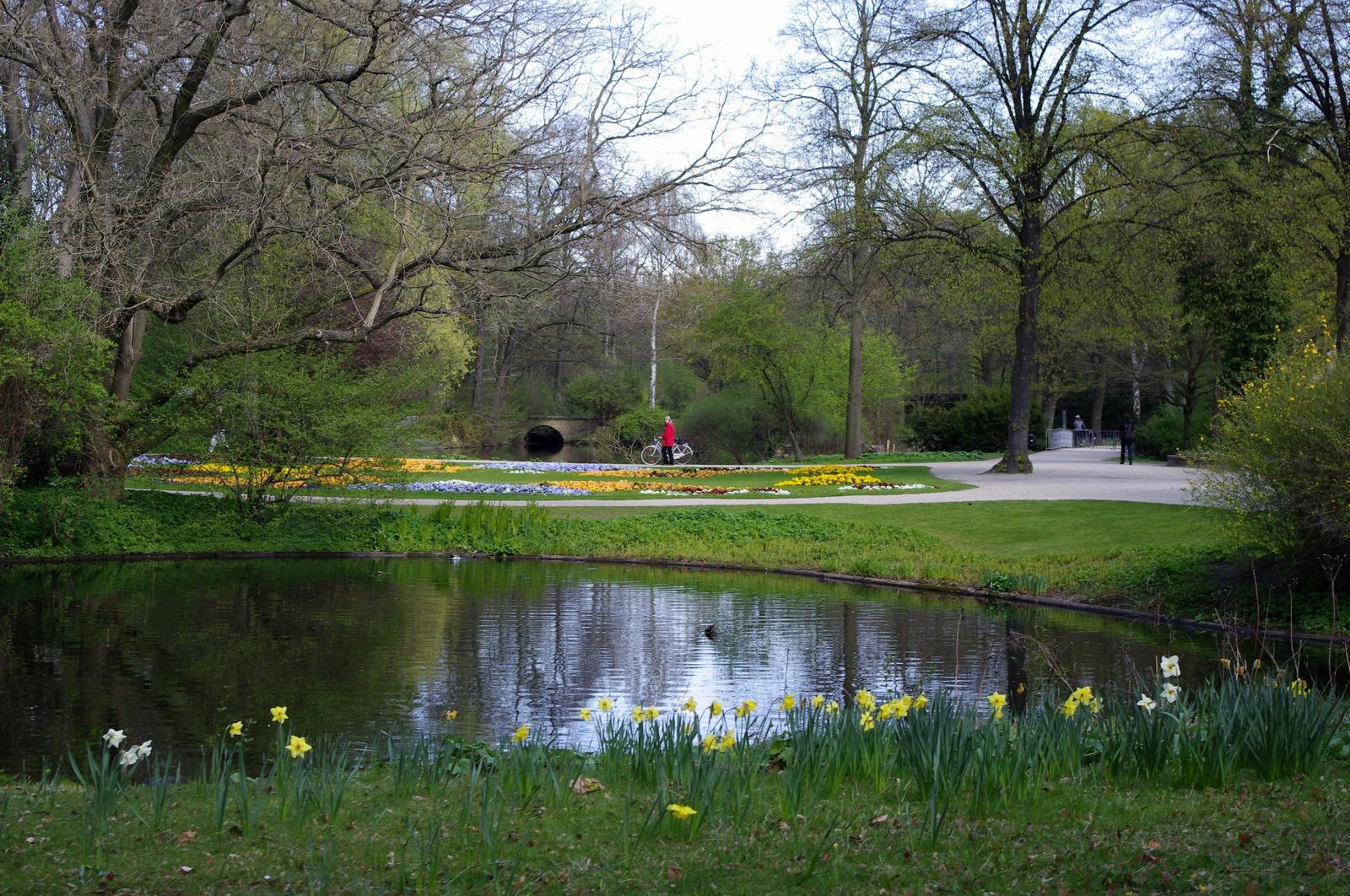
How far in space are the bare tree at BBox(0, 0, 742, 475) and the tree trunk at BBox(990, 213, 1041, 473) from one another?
486 inches

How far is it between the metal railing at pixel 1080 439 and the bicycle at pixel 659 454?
17.2 m

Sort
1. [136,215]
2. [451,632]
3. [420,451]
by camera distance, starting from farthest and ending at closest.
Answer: [420,451], [136,215], [451,632]

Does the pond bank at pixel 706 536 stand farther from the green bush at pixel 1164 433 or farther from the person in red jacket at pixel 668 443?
the green bush at pixel 1164 433

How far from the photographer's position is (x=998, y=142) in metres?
25.6

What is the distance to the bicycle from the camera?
125 ft

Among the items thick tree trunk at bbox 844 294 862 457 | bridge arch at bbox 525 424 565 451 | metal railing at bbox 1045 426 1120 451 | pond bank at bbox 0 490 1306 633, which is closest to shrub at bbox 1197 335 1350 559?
pond bank at bbox 0 490 1306 633

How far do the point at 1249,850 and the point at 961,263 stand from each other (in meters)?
23.8

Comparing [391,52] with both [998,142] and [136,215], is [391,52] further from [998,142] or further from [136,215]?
[998,142]

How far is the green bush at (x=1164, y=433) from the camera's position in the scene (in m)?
37.2

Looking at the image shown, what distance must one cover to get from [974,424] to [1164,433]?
22.9 feet

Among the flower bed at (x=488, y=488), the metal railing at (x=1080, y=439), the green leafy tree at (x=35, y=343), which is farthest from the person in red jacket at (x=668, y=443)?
the metal railing at (x=1080, y=439)

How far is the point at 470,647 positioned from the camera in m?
10.8

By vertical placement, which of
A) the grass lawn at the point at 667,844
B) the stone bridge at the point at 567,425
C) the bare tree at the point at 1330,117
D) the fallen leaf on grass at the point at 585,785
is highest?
the bare tree at the point at 1330,117

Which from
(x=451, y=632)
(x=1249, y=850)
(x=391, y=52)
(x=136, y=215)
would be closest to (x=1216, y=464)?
(x=451, y=632)
